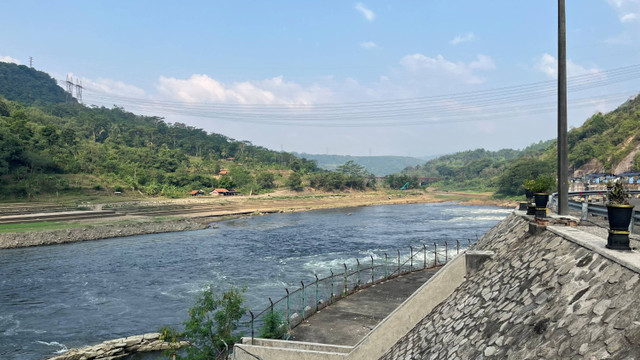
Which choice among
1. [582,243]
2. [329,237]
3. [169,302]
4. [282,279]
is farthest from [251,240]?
[582,243]

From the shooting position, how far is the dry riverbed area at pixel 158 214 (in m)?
55.2

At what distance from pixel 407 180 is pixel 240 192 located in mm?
85430

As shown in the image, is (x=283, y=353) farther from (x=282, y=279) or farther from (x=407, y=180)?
(x=407, y=180)

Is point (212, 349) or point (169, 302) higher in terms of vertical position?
point (212, 349)

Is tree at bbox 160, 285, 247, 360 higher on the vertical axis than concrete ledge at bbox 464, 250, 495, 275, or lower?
lower

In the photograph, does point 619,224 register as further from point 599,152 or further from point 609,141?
point 609,141

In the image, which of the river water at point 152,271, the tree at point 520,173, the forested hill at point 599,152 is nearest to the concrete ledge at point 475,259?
the river water at point 152,271

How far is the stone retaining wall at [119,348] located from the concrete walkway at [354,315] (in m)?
8.35

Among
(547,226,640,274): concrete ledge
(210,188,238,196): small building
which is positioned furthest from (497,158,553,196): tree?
(547,226,640,274): concrete ledge

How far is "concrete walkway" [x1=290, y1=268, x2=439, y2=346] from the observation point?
15438 millimetres

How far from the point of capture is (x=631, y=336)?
5746mm

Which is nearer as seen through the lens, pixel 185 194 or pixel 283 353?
pixel 283 353

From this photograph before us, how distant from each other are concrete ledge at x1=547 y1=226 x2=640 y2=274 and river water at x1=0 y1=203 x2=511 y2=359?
20.4 metres

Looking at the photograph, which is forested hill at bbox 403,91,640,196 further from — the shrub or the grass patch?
the grass patch
